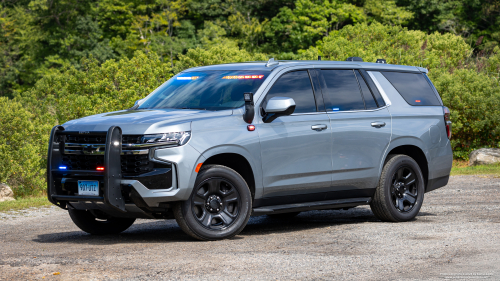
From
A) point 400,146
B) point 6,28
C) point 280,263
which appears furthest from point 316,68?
point 6,28

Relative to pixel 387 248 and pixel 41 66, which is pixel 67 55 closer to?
pixel 41 66

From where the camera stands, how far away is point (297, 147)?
26.7 feet

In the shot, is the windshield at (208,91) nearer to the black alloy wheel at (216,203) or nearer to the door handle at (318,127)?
the door handle at (318,127)

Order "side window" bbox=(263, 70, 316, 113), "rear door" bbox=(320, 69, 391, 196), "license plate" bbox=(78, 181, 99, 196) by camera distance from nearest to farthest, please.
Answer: "license plate" bbox=(78, 181, 99, 196), "side window" bbox=(263, 70, 316, 113), "rear door" bbox=(320, 69, 391, 196)

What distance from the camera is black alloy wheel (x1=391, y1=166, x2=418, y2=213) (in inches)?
369

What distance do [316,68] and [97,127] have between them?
9.63ft

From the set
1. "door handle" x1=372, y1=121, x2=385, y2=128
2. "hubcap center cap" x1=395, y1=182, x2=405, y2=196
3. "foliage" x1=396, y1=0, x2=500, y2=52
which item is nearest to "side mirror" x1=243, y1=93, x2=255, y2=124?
"door handle" x1=372, y1=121, x2=385, y2=128

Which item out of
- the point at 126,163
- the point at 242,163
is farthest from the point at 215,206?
the point at 126,163

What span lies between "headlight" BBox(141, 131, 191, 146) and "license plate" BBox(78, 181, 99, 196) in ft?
2.32

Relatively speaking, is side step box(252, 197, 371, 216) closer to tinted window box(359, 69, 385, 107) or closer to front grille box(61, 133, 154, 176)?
tinted window box(359, 69, 385, 107)

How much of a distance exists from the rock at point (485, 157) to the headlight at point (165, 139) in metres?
16.3

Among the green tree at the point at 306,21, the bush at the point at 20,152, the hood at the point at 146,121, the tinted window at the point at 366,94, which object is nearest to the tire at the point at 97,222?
the hood at the point at 146,121

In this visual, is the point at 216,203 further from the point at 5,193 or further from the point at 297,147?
the point at 5,193

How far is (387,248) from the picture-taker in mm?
7055
